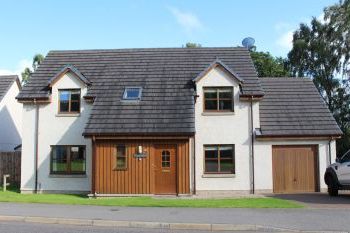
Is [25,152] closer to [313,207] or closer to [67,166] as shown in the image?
[67,166]

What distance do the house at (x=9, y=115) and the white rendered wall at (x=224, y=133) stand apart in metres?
13.6

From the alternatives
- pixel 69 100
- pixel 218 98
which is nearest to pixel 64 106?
pixel 69 100

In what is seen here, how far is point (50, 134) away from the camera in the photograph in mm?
24609

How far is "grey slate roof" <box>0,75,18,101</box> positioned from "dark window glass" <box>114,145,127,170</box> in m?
11.6

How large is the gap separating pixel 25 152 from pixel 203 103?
9.07 metres

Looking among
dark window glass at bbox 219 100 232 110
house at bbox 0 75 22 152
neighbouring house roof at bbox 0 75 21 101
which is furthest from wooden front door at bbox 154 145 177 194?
neighbouring house roof at bbox 0 75 21 101

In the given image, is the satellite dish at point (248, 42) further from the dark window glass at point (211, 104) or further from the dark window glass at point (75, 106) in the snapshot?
the dark window glass at point (75, 106)

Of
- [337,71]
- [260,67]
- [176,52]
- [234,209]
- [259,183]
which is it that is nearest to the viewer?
[234,209]

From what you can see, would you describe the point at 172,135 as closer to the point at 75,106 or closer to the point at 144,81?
the point at 144,81

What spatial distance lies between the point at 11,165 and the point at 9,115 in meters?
5.50

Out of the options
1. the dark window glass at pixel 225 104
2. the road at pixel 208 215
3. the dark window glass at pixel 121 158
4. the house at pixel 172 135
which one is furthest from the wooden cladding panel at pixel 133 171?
the road at pixel 208 215

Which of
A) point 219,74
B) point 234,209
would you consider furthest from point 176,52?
point 234,209

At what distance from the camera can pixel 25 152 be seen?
2459 cm

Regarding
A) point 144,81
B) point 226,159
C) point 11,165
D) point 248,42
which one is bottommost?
point 11,165
